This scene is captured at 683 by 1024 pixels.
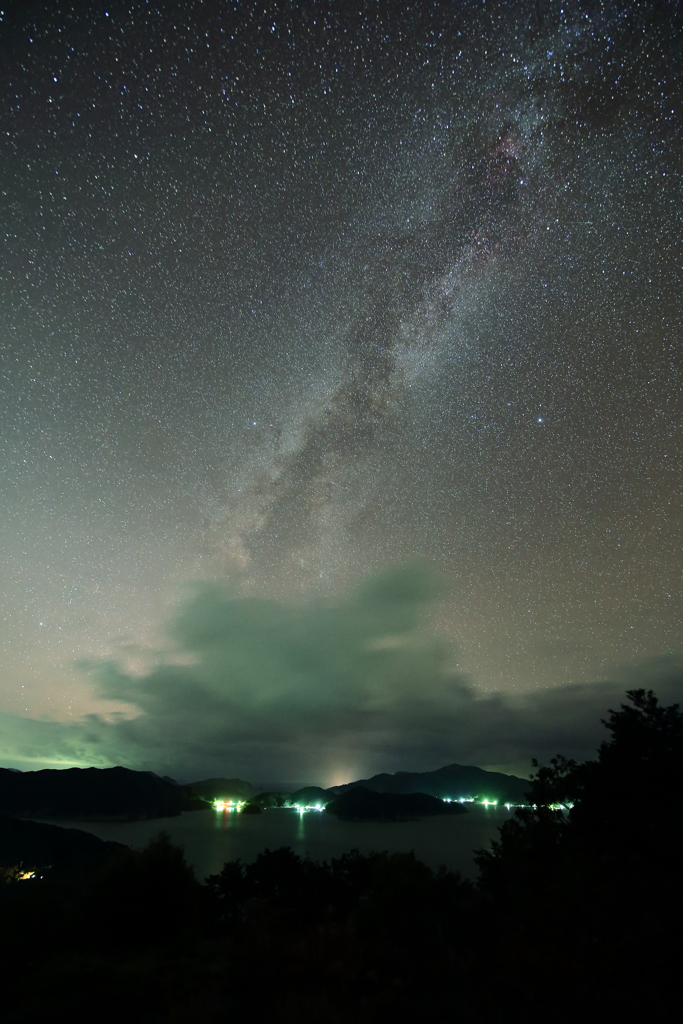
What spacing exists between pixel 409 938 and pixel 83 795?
20104 centimetres

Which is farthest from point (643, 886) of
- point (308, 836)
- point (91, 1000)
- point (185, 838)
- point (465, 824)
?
point (465, 824)

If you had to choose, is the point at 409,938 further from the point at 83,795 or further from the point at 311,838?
the point at 83,795

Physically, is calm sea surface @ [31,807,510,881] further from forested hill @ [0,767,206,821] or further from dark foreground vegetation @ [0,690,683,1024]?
dark foreground vegetation @ [0,690,683,1024]

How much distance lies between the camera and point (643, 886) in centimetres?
912

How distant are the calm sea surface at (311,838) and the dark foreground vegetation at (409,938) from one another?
67774 mm

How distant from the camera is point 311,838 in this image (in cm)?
12938

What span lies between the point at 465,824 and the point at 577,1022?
205737 millimetres

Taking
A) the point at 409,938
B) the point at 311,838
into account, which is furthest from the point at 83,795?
the point at 409,938

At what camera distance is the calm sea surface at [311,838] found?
90.8 m

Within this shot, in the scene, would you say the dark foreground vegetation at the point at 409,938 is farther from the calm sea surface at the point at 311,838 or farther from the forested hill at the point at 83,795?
the forested hill at the point at 83,795

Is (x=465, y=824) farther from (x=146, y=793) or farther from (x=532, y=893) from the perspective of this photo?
(x=532, y=893)

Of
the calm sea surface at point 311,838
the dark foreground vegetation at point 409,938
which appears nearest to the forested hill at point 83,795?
the calm sea surface at point 311,838

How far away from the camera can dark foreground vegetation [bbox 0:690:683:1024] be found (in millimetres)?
5734

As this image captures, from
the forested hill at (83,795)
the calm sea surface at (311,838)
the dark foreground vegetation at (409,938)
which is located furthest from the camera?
the forested hill at (83,795)
